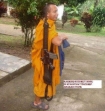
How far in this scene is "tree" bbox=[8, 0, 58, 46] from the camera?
18.7 ft

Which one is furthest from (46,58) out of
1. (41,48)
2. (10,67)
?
(10,67)

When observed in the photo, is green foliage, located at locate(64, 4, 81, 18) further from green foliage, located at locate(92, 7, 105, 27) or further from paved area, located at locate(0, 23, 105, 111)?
paved area, located at locate(0, 23, 105, 111)

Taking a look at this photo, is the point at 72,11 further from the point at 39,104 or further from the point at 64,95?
the point at 39,104

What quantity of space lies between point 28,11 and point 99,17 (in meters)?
10.5

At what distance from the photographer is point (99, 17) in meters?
15.5

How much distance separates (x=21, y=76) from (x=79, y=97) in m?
1.33

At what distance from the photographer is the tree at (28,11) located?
5709mm

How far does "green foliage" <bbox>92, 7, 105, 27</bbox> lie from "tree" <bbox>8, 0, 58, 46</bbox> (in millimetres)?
9527

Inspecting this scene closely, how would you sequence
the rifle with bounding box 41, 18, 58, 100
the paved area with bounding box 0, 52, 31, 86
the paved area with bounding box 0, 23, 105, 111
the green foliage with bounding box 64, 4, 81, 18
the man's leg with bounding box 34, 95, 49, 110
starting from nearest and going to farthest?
1. the rifle with bounding box 41, 18, 58, 100
2. the man's leg with bounding box 34, 95, 49, 110
3. the paved area with bounding box 0, 23, 105, 111
4. the paved area with bounding box 0, 52, 31, 86
5. the green foliage with bounding box 64, 4, 81, 18
